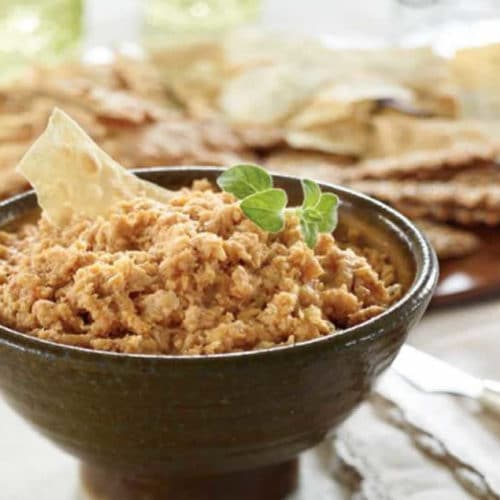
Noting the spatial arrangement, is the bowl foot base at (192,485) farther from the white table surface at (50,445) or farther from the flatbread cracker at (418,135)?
the flatbread cracker at (418,135)

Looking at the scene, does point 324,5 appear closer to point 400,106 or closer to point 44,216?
point 400,106

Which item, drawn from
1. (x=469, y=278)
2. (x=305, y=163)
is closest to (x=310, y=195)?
(x=469, y=278)

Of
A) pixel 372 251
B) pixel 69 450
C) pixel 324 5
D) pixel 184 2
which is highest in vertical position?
pixel 372 251

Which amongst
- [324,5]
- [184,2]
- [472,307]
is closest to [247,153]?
[472,307]

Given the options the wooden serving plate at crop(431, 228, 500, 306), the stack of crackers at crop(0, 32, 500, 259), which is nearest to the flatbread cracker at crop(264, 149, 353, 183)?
the stack of crackers at crop(0, 32, 500, 259)

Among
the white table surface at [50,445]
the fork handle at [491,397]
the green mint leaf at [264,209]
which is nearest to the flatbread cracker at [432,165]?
the white table surface at [50,445]

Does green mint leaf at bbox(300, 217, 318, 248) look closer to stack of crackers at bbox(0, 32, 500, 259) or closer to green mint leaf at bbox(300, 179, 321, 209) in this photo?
green mint leaf at bbox(300, 179, 321, 209)

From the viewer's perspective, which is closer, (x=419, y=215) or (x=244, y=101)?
(x=419, y=215)
